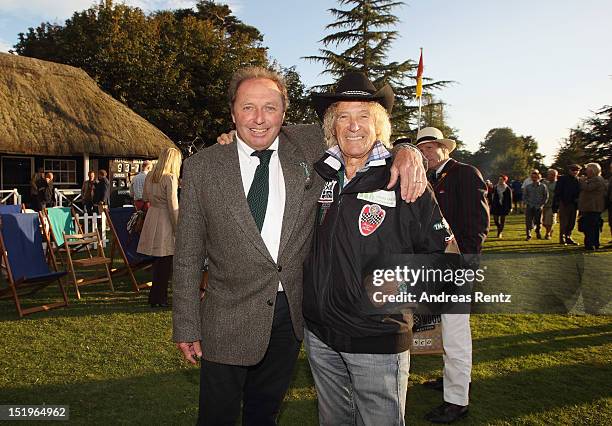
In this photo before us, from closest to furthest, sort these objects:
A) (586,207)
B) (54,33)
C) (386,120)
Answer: (386,120)
(586,207)
(54,33)

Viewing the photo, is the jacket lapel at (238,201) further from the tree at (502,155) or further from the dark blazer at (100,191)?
the tree at (502,155)

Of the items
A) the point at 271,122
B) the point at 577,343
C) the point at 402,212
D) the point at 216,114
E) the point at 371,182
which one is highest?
the point at 216,114

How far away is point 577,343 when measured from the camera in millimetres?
5695

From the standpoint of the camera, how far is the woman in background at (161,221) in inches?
267

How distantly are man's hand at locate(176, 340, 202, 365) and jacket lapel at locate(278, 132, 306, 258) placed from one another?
26.9 inches

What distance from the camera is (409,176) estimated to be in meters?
2.03

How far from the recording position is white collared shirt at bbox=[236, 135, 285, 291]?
2.38 meters

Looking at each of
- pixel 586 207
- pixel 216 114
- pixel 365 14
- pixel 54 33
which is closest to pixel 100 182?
pixel 586 207

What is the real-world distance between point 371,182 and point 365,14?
1298 inches

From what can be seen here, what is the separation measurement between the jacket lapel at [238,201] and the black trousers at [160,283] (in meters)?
4.78

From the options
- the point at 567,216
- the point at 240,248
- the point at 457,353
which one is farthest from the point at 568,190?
the point at 240,248

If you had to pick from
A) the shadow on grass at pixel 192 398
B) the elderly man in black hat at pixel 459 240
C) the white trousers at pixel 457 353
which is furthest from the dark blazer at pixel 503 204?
the white trousers at pixel 457 353

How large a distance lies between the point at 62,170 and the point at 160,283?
1732 cm

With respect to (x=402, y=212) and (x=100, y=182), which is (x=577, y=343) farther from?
(x=100, y=182)
